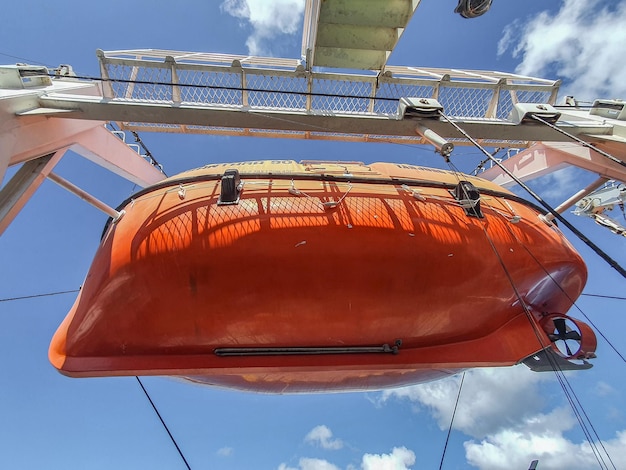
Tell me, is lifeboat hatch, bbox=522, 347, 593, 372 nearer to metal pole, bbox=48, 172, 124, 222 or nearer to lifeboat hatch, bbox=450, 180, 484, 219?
lifeboat hatch, bbox=450, 180, 484, 219

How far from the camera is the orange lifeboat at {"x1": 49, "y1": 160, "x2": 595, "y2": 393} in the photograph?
329cm

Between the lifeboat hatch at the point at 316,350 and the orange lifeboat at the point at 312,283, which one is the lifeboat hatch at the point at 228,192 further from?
the lifeboat hatch at the point at 316,350

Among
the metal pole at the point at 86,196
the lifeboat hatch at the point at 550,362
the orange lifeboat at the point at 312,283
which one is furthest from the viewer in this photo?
the metal pole at the point at 86,196

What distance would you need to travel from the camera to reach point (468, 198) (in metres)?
3.92

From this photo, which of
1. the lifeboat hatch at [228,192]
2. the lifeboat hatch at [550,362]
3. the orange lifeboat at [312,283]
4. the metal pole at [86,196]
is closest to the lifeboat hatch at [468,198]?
the orange lifeboat at [312,283]

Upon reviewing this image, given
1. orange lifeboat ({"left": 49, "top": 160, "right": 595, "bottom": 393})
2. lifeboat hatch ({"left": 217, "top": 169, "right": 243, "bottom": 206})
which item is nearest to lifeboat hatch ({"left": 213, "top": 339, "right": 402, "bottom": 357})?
orange lifeboat ({"left": 49, "top": 160, "right": 595, "bottom": 393})

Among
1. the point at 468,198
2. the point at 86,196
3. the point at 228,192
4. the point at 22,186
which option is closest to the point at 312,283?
the point at 228,192

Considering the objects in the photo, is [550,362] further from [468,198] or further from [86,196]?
[86,196]

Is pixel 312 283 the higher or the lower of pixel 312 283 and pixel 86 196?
the lower

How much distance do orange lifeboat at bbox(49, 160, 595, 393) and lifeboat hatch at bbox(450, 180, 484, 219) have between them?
2 cm

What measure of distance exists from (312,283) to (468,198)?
87.0 inches

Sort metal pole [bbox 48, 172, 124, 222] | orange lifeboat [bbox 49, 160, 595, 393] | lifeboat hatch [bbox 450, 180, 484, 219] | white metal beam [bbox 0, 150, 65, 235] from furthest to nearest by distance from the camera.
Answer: metal pole [bbox 48, 172, 124, 222]
lifeboat hatch [bbox 450, 180, 484, 219]
white metal beam [bbox 0, 150, 65, 235]
orange lifeboat [bbox 49, 160, 595, 393]

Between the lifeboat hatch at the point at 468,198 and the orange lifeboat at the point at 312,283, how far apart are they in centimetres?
2

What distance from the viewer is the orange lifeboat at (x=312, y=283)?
329 centimetres
